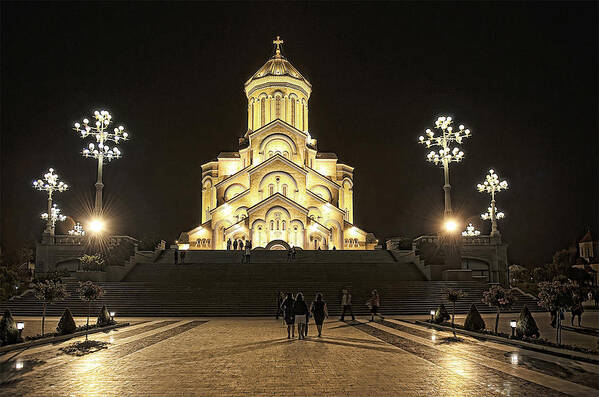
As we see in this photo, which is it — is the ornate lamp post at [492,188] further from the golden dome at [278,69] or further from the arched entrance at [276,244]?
the golden dome at [278,69]

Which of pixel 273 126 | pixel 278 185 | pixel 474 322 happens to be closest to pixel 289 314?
pixel 474 322

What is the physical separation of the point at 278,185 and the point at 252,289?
24.2 m

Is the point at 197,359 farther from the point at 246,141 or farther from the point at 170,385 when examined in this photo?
the point at 246,141

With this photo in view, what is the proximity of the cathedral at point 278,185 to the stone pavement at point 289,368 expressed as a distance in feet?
91.8

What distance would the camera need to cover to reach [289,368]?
930 centimetres

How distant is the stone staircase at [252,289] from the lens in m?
22.3

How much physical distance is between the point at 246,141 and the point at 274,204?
15.5 m

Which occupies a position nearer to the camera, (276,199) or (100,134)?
(100,134)

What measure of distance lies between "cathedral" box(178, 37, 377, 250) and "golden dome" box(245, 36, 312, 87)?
0.04 meters

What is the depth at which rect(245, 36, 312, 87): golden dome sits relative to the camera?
55562 mm

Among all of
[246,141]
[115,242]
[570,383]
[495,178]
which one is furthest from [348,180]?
[570,383]

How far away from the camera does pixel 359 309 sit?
22438 mm

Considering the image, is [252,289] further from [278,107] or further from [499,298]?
[278,107]

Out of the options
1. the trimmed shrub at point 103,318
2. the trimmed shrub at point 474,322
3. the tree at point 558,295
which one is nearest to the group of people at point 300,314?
the trimmed shrub at point 474,322
